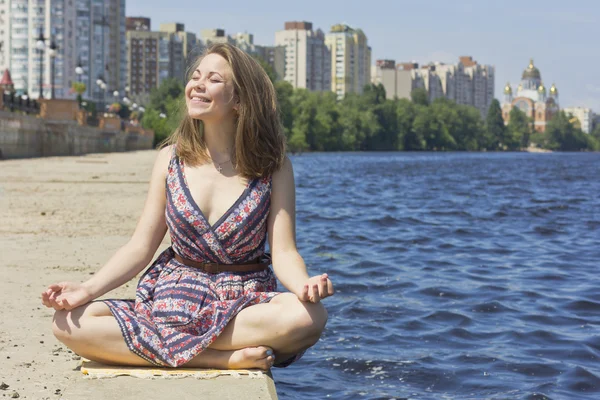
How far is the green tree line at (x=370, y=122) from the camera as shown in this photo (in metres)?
109

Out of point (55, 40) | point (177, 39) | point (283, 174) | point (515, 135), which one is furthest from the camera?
point (515, 135)

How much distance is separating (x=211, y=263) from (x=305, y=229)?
431 inches

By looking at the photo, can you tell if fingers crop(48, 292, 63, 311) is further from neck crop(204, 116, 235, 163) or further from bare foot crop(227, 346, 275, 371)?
neck crop(204, 116, 235, 163)

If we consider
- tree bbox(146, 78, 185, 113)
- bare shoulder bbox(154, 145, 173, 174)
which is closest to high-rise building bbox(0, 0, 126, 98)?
tree bbox(146, 78, 185, 113)

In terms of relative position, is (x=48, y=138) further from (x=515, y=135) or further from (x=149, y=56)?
(x=515, y=135)

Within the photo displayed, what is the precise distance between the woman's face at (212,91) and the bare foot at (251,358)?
0.93 meters

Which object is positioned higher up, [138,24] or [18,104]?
[138,24]

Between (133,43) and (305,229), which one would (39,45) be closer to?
(305,229)

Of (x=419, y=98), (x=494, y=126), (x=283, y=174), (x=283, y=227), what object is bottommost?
(x=283, y=227)

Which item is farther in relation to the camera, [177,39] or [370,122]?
[177,39]

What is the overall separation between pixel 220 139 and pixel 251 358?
0.92 meters

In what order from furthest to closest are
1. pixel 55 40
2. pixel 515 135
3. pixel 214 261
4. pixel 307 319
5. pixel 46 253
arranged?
pixel 515 135, pixel 55 40, pixel 46 253, pixel 214 261, pixel 307 319

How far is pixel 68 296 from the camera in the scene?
3732mm

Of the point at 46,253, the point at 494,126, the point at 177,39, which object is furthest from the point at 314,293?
the point at 177,39
